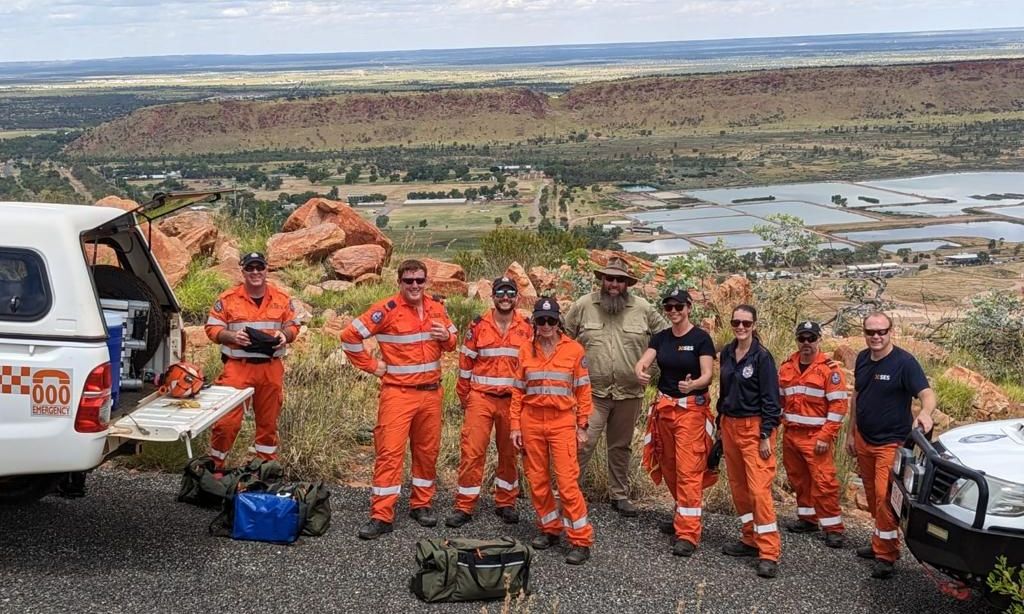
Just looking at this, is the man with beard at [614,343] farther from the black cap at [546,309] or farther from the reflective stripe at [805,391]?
the reflective stripe at [805,391]

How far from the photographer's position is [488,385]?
6887 mm

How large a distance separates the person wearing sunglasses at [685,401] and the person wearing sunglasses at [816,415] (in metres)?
0.59

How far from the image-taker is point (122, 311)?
6449mm

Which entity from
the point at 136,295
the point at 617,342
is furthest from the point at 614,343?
the point at 136,295

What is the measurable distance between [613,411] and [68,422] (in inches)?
142

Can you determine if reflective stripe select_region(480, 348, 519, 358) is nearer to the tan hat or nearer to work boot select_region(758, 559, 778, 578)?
the tan hat

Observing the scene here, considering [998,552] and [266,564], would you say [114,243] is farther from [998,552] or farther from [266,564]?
[998,552]

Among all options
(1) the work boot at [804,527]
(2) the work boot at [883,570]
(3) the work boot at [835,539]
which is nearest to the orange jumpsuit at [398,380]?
(1) the work boot at [804,527]

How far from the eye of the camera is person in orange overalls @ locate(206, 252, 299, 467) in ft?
23.5

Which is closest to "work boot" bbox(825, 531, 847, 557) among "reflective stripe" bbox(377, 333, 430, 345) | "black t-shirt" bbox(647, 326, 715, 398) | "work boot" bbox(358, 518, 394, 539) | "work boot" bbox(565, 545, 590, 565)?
"black t-shirt" bbox(647, 326, 715, 398)

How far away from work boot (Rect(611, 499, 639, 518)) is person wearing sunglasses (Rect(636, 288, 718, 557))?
0.53 meters

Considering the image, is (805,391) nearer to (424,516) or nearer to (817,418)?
(817,418)

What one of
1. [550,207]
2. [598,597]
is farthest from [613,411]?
[550,207]

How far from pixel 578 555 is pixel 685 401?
48.8 inches
